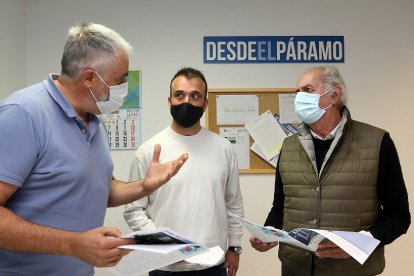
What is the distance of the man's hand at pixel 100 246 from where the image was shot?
1.03 metres

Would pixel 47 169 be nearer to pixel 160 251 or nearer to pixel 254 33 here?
pixel 160 251

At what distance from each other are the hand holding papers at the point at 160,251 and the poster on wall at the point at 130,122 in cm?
164

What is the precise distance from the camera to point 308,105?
70.7 inches

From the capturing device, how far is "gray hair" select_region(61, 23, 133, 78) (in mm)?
1312

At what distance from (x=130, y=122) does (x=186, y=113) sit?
878 mm

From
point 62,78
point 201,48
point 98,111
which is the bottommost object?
point 98,111

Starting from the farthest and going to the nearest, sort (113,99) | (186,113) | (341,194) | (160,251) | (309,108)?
(186,113) < (309,108) < (341,194) < (113,99) < (160,251)

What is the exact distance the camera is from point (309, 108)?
179 centimetres

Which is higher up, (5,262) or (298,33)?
(298,33)

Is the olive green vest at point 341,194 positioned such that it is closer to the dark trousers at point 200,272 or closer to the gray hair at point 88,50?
the dark trousers at point 200,272

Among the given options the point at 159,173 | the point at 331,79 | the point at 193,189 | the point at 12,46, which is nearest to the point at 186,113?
the point at 193,189

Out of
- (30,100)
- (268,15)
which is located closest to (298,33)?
(268,15)

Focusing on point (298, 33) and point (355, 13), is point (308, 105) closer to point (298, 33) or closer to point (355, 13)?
point (298, 33)

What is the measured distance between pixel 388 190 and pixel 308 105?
0.51 metres
